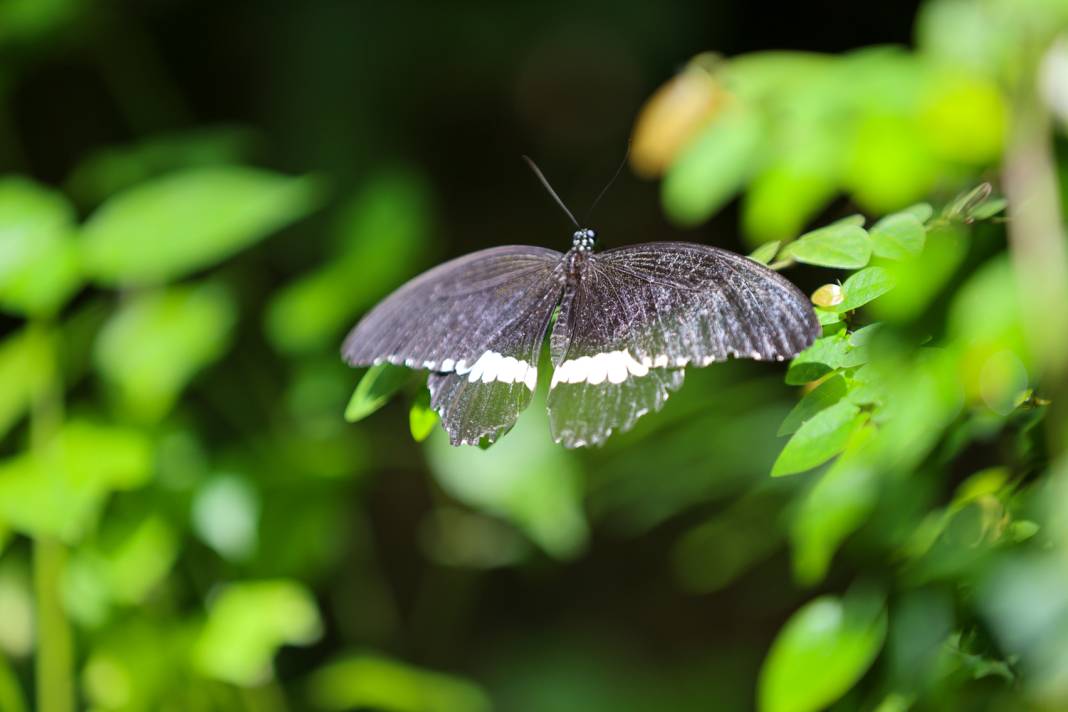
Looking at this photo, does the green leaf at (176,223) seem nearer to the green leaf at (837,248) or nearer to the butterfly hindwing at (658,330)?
the butterfly hindwing at (658,330)

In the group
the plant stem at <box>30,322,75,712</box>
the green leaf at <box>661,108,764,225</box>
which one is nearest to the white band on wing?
the green leaf at <box>661,108,764,225</box>

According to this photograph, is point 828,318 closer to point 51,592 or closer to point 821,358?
point 821,358

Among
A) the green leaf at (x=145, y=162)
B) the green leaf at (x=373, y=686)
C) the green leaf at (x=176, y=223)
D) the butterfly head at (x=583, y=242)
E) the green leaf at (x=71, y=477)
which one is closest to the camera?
the butterfly head at (x=583, y=242)

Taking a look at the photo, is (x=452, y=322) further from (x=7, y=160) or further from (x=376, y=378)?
Answer: (x=7, y=160)

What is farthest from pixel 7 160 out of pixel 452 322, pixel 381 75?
pixel 452 322

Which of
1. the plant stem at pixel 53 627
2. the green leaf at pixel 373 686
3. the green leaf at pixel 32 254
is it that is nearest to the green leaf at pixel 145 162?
the green leaf at pixel 32 254

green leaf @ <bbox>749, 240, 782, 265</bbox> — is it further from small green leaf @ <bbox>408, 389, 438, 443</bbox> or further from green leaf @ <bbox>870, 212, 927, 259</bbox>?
small green leaf @ <bbox>408, 389, 438, 443</bbox>
